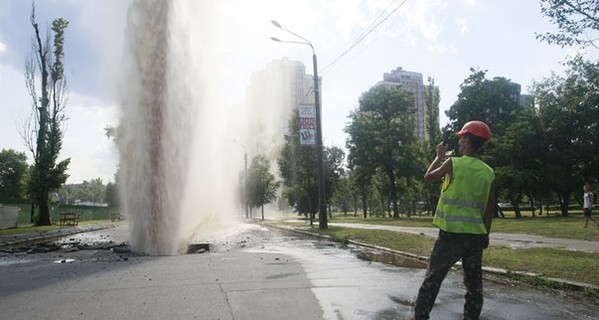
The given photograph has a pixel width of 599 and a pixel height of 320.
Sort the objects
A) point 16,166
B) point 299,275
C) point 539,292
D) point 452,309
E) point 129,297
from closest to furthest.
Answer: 1. point 452,309
2. point 129,297
3. point 539,292
4. point 299,275
5. point 16,166

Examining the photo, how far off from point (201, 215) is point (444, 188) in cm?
3620

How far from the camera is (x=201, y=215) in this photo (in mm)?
39188

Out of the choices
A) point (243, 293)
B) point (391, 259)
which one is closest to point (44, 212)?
point (391, 259)

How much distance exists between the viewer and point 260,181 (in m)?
57.0

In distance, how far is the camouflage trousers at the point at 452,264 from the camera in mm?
4457

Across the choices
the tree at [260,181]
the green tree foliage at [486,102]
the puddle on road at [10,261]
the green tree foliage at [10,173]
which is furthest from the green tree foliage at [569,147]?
the green tree foliage at [10,173]

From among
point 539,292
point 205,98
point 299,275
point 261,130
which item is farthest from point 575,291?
point 261,130

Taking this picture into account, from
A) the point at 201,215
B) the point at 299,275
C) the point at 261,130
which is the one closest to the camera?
the point at 299,275

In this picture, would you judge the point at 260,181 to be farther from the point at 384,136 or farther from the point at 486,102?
the point at 486,102

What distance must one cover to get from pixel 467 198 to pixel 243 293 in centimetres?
379

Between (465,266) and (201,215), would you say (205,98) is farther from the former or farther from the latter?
(201,215)

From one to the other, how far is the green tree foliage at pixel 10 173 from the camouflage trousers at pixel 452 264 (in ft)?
339

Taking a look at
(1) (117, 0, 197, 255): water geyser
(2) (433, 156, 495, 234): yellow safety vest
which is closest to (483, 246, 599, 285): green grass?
(2) (433, 156, 495, 234): yellow safety vest

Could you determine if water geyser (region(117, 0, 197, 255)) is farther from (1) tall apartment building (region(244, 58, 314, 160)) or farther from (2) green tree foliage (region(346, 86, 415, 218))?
(2) green tree foliage (region(346, 86, 415, 218))
